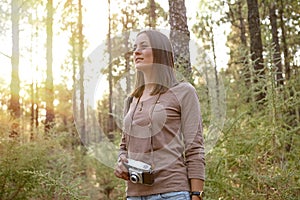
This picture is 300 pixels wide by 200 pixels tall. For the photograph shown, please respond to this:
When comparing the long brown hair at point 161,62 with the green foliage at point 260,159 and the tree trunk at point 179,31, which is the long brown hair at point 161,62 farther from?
A: the tree trunk at point 179,31

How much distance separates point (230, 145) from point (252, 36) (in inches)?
192

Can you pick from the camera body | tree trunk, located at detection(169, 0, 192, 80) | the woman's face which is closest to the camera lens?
the camera body

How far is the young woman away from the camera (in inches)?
91.4

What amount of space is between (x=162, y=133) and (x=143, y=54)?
0.49 meters

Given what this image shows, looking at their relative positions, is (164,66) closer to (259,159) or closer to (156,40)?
(156,40)

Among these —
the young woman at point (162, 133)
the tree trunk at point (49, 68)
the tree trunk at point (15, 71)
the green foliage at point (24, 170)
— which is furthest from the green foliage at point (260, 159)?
the tree trunk at point (49, 68)

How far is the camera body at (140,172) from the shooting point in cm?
231

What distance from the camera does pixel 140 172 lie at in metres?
2.33

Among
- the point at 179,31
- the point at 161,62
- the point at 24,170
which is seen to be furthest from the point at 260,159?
the point at 24,170

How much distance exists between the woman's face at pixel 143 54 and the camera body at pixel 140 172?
0.57 m

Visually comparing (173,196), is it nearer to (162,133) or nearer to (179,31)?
(162,133)

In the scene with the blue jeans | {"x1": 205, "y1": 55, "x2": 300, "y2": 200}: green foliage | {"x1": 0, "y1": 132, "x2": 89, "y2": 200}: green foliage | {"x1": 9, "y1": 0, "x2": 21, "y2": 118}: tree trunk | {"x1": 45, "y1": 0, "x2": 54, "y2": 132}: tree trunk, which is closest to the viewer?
the blue jeans

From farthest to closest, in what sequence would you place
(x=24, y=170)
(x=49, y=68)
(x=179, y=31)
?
(x=49, y=68)
(x=24, y=170)
(x=179, y=31)

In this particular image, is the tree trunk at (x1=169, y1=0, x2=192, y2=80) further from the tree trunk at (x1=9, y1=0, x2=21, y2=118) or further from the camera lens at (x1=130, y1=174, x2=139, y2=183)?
the tree trunk at (x1=9, y1=0, x2=21, y2=118)
